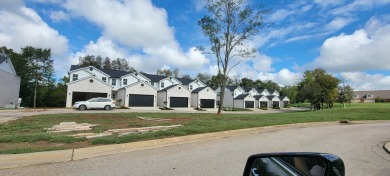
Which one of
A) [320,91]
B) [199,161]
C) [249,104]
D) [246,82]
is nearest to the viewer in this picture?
[199,161]

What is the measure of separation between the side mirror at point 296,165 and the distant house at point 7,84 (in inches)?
1682

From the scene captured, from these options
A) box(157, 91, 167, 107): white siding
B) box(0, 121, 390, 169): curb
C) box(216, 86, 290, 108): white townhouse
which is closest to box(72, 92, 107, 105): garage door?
box(157, 91, 167, 107): white siding

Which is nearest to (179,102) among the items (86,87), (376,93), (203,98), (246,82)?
(203,98)

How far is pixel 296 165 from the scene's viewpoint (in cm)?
195

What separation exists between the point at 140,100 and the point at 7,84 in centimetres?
1950

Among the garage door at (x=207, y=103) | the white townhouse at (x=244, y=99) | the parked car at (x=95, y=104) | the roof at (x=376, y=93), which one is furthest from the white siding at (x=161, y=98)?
the roof at (x=376, y=93)

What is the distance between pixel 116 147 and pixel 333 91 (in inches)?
2364

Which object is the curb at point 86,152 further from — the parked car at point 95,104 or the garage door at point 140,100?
the garage door at point 140,100

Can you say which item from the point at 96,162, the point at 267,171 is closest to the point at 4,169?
the point at 96,162

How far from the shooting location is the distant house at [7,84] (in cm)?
3719

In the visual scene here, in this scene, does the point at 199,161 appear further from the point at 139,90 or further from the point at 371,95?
the point at 371,95

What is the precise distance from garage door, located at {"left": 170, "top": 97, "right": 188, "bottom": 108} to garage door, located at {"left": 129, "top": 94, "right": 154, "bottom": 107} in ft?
15.1

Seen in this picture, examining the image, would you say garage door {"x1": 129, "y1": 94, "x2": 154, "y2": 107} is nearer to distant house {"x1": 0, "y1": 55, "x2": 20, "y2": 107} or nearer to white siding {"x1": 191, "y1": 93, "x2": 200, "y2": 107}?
white siding {"x1": 191, "y1": 93, "x2": 200, "y2": 107}

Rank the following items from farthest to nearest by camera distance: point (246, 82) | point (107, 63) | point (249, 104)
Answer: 1. point (246, 82)
2. point (107, 63)
3. point (249, 104)
